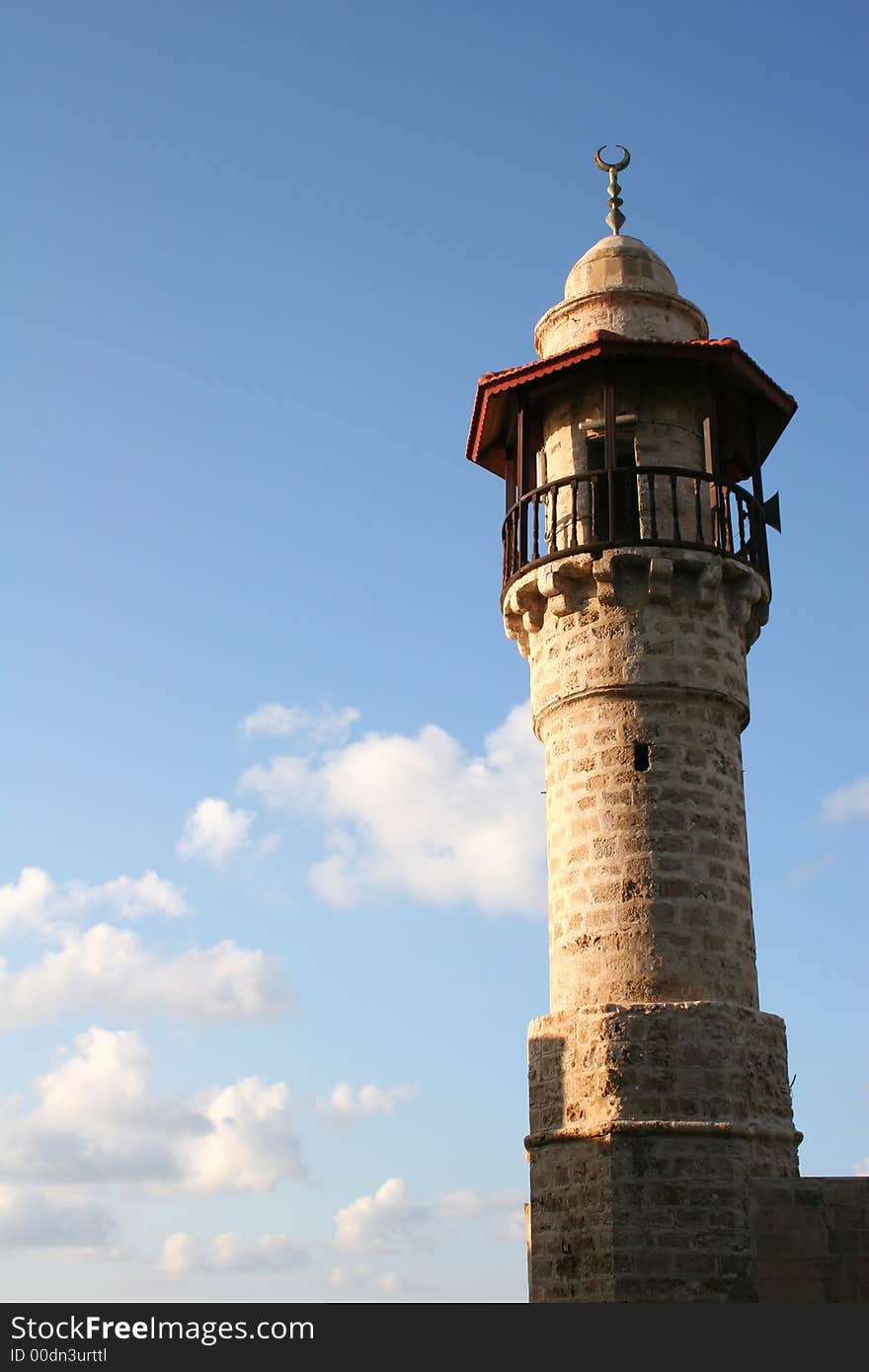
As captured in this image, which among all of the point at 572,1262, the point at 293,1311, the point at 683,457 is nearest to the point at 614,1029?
the point at 572,1262

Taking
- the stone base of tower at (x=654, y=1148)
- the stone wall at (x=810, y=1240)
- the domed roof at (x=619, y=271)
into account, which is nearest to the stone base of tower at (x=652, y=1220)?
the stone base of tower at (x=654, y=1148)

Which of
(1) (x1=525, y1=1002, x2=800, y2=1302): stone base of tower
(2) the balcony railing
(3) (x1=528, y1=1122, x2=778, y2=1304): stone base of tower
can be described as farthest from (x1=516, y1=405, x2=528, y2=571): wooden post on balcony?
(3) (x1=528, y1=1122, x2=778, y2=1304): stone base of tower

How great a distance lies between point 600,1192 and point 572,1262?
2.25 ft

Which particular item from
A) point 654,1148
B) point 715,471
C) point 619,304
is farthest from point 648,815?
point 619,304

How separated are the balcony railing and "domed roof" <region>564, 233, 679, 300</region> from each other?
8.70ft

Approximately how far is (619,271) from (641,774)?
643 centimetres

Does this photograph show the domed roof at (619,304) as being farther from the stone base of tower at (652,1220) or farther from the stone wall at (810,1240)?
the stone wall at (810,1240)

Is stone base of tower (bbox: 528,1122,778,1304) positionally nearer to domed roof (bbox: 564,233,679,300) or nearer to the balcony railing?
the balcony railing

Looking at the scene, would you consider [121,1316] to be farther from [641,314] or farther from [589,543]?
[641,314]

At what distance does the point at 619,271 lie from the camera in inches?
684

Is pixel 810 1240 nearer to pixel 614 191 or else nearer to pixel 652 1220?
pixel 652 1220

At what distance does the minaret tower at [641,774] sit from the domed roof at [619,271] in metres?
0.03

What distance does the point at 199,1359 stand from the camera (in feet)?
34.4

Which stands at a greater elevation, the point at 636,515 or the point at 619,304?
the point at 619,304
